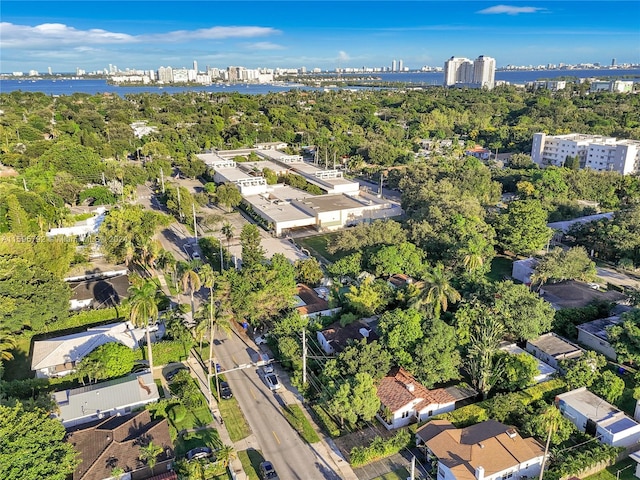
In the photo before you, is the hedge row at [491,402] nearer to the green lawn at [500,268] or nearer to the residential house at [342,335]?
the residential house at [342,335]

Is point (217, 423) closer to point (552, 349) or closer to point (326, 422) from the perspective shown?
point (326, 422)

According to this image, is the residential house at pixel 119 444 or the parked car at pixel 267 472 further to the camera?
the parked car at pixel 267 472

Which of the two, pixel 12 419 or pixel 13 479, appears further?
pixel 12 419

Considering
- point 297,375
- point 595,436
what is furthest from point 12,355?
point 595,436

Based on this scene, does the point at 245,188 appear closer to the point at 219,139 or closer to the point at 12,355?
the point at 12,355

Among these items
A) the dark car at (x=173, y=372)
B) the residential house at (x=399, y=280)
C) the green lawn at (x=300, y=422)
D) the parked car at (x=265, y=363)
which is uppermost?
the residential house at (x=399, y=280)

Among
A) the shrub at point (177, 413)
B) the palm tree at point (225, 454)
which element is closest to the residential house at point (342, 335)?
the shrub at point (177, 413)
